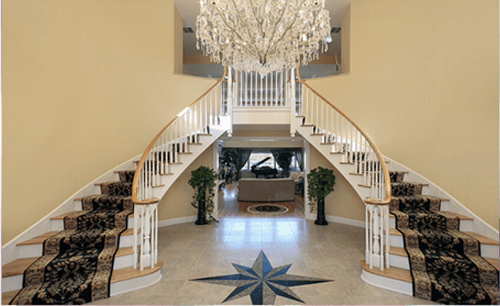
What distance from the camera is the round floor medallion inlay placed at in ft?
21.3

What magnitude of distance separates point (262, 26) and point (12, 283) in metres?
3.88

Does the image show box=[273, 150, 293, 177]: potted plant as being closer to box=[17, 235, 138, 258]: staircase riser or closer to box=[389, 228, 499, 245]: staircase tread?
box=[389, 228, 499, 245]: staircase tread

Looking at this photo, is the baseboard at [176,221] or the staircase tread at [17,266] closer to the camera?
the staircase tread at [17,266]

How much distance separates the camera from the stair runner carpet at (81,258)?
2.47m

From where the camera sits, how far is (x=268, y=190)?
7.87 metres

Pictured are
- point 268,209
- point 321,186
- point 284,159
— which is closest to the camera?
point 321,186

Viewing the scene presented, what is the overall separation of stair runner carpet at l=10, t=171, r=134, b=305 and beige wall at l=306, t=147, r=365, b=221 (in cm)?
410

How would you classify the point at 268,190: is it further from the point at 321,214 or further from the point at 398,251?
the point at 398,251

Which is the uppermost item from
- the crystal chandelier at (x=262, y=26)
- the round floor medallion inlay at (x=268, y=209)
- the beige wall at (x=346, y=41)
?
the beige wall at (x=346, y=41)

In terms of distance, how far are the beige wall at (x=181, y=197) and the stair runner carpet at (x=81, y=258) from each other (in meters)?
1.69

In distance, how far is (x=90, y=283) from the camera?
101 inches

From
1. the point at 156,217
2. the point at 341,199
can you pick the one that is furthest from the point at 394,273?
the point at 156,217

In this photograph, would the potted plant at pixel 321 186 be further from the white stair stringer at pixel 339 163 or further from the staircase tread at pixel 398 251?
the staircase tread at pixel 398 251

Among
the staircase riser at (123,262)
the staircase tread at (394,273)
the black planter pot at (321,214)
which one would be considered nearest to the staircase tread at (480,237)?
the staircase tread at (394,273)
